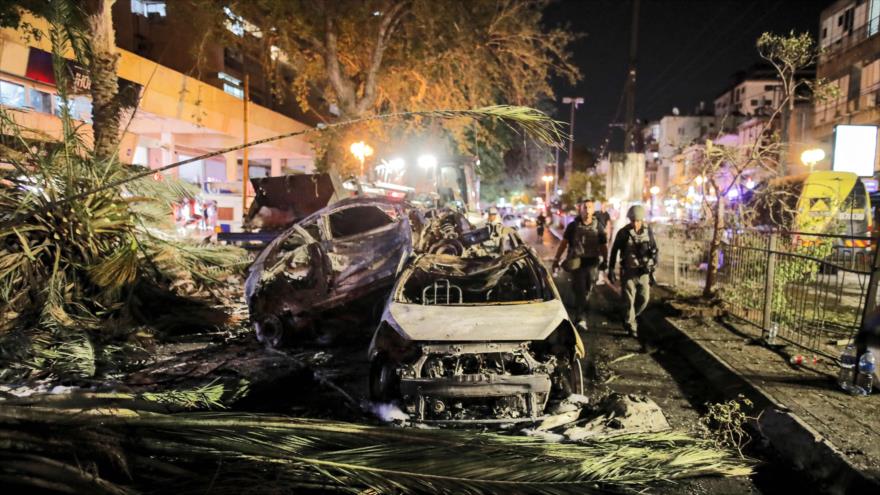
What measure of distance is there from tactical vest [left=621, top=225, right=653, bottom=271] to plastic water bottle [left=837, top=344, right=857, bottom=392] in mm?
2502

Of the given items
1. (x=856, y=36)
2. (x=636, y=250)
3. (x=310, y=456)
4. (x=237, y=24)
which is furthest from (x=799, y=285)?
(x=856, y=36)

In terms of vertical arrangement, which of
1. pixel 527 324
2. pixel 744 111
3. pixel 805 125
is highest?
pixel 744 111

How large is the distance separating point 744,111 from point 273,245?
57.6 m

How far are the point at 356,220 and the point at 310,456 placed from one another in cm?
593

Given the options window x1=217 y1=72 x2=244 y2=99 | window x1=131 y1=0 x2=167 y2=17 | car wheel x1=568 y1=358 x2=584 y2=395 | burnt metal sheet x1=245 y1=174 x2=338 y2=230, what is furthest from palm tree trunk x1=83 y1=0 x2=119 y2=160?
window x1=217 y1=72 x2=244 y2=99

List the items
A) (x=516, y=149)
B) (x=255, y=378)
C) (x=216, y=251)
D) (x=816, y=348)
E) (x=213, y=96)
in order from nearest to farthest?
(x=255, y=378), (x=816, y=348), (x=216, y=251), (x=213, y=96), (x=516, y=149)

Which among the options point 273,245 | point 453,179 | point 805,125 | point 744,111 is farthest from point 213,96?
point 744,111

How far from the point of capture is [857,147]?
1775 cm

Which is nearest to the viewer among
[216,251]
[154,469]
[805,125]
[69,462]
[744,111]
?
[69,462]

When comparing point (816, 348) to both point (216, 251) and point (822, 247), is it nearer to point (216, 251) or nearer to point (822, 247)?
point (822, 247)

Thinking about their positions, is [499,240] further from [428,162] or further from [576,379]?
[428,162]

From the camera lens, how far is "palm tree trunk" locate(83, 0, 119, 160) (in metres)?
8.03

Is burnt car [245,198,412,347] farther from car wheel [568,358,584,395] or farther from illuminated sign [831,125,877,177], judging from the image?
illuminated sign [831,125,877,177]

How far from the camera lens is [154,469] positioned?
254cm
